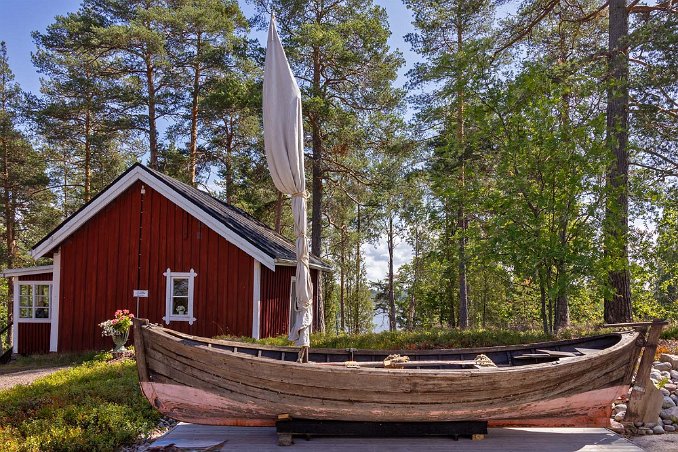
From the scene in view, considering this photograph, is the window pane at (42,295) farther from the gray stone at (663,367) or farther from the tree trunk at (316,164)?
the gray stone at (663,367)

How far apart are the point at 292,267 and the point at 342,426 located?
28.6ft

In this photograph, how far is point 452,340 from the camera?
1118cm

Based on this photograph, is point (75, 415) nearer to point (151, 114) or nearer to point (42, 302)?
point (42, 302)

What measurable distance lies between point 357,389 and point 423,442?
1.17 metres

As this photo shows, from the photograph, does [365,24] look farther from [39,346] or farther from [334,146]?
[39,346]

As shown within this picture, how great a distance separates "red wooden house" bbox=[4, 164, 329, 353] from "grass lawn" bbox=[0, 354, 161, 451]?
12.4 feet

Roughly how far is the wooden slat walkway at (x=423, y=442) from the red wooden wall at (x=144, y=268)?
6.08 metres

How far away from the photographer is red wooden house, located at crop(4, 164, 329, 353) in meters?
12.3


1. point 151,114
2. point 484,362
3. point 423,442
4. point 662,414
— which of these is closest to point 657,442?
point 662,414

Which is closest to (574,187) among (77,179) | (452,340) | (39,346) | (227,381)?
(452,340)

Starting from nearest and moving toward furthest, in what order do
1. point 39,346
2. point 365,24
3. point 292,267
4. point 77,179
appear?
point 39,346
point 292,267
point 365,24
point 77,179

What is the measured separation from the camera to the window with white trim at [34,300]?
1342 centimetres

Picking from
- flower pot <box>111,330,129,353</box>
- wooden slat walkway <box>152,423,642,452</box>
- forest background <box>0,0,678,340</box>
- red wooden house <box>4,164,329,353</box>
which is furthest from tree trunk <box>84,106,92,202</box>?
wooden slat walkway <box>152,423,642,452</box>

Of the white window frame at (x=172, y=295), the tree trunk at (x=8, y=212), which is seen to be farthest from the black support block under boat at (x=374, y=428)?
the tree trunk at (x=8, y=212)
